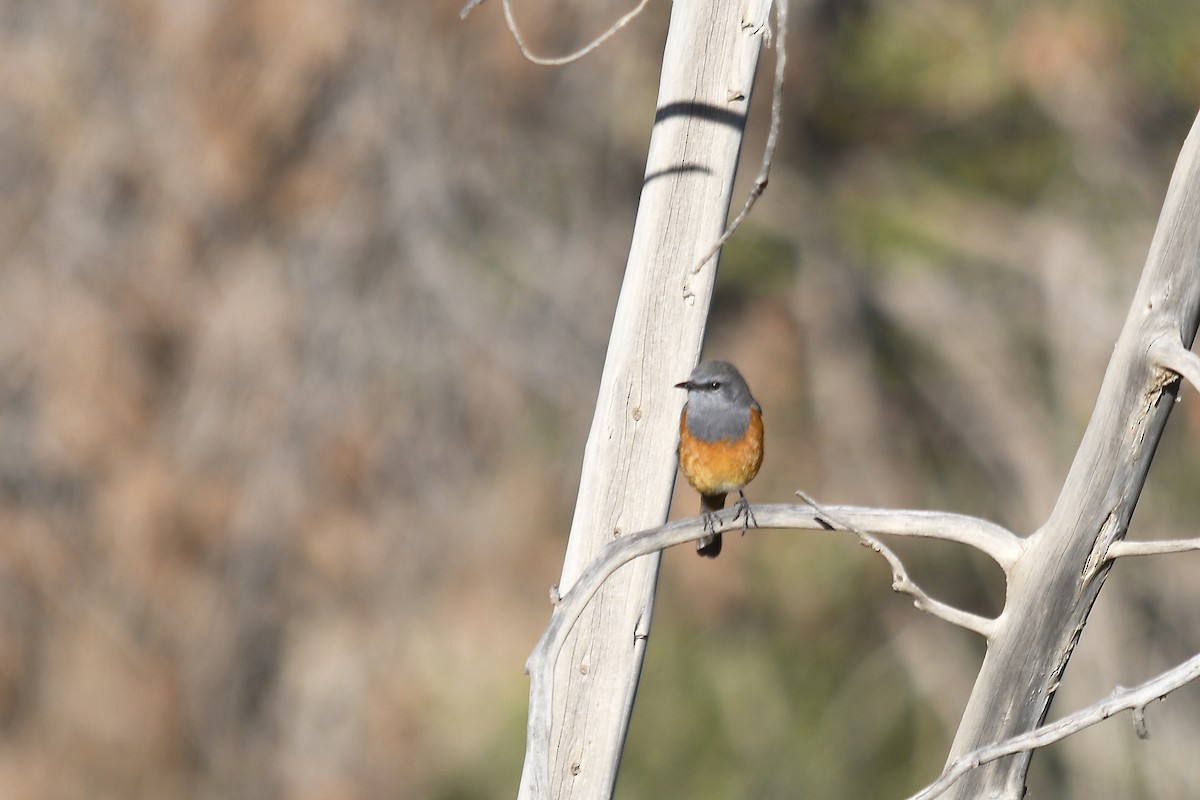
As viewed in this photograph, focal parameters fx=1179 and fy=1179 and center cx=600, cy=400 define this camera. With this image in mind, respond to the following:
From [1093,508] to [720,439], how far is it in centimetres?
138

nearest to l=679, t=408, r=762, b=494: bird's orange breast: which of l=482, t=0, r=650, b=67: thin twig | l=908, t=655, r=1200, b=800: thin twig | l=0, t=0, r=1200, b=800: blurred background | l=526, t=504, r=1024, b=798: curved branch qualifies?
l=526, t=504, r=1024, b=798: curved branch

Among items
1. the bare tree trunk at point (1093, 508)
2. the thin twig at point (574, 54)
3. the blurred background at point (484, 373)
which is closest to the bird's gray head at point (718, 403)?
the thin twig at point (574, 54)

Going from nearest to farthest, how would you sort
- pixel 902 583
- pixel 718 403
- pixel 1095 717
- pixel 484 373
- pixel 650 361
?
pixel 1095 717
pixel 902 583
pixel 650 361
pixel 718 403
pixel 484 373

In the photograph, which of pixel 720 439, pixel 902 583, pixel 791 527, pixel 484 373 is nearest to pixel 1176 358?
pixel 902 583

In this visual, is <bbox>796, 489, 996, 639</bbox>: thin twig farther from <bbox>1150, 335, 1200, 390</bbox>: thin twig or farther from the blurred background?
the blurred background

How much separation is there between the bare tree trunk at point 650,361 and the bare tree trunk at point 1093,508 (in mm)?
768

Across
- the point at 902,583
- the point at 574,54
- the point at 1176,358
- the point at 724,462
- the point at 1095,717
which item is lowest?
the point at 1095,717

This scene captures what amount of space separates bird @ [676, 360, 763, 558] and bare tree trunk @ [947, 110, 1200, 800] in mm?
1009

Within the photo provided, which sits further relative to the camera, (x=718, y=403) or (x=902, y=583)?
(x=718, y=403)

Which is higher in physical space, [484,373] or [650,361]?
[484,373]

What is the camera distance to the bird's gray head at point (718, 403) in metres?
3.10

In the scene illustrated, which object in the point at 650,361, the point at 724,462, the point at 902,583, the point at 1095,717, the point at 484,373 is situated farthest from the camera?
the point at 484,373

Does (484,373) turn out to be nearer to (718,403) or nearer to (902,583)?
(718,403)

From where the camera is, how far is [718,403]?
3346 millimetres
